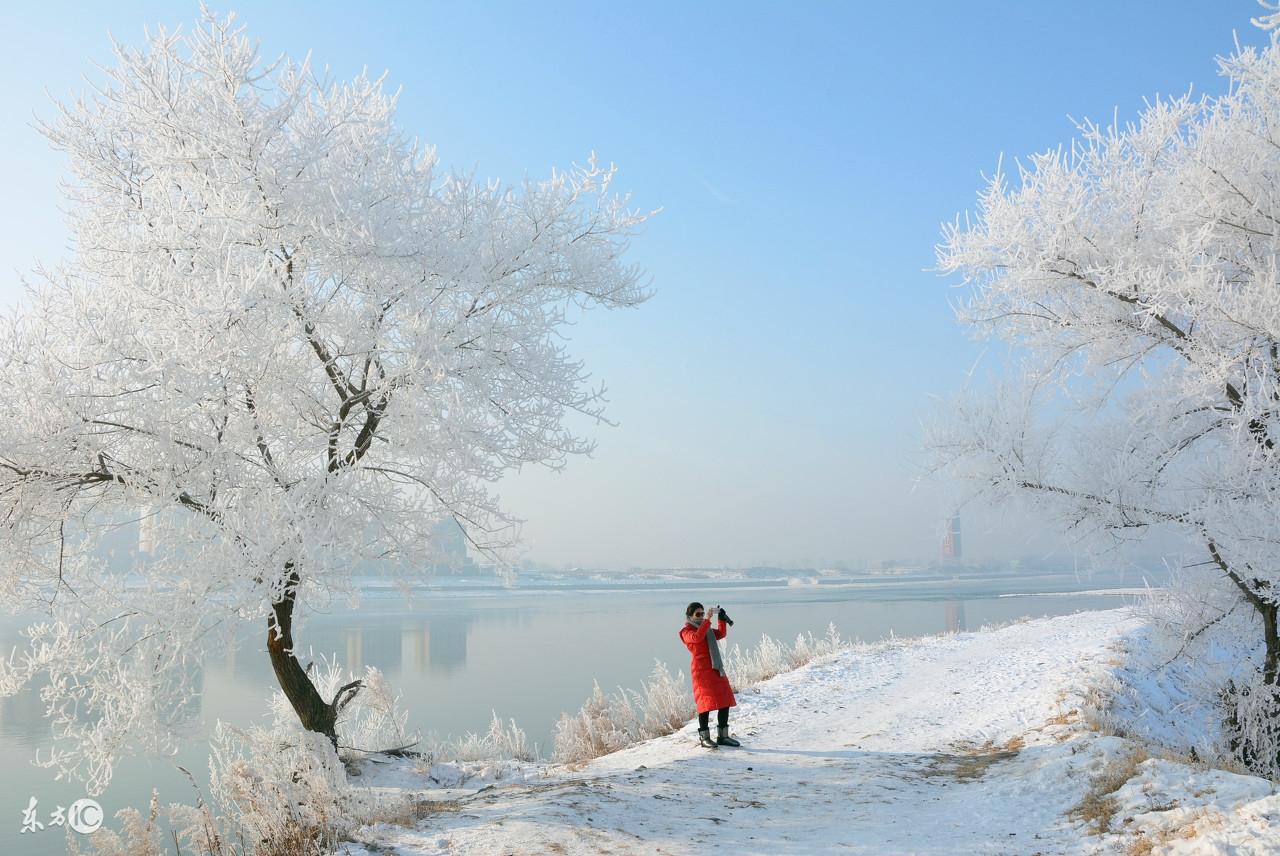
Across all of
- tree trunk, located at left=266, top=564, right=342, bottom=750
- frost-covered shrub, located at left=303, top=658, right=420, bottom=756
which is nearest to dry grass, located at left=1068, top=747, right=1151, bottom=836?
tree trunk, located at left=266, top=564, right=342, bottom=750

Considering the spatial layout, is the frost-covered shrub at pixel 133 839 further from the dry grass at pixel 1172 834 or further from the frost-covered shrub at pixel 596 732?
the dry grass at pixel 1172 834

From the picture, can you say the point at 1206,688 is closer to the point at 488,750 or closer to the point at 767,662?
the point at 767,662

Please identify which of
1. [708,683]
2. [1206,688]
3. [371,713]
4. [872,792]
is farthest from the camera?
[371,713]

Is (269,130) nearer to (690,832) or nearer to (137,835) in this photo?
(137,835)

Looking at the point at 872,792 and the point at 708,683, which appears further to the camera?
the point at 708,683

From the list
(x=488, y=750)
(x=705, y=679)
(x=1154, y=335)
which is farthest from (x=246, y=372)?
(x=1154, y=335)

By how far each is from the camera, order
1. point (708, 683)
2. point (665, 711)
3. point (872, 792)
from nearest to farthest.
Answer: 1. point (872, 792)
2. point (708, 683)
3. point (665, 711)

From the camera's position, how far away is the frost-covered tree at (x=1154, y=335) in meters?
8.07

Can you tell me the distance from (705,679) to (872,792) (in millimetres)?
2484

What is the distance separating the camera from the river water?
42.6ft

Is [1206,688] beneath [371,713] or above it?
above

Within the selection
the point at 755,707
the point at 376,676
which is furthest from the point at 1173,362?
the point at 376,676

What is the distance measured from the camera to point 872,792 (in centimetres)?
712

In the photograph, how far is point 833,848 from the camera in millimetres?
5422
